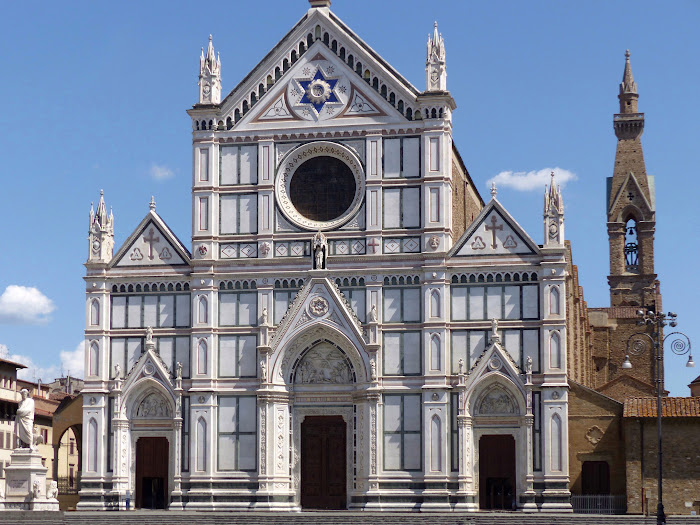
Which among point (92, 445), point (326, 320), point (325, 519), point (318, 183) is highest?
point (318, 183)

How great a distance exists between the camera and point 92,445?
162ft

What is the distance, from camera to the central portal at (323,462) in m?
48.5

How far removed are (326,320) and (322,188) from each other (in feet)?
17.8

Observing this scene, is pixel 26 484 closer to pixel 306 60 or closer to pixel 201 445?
pixel 201 445

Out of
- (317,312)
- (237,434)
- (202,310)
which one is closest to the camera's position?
(317,312)

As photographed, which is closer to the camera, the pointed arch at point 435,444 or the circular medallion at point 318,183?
the pointed arch at point 435,444

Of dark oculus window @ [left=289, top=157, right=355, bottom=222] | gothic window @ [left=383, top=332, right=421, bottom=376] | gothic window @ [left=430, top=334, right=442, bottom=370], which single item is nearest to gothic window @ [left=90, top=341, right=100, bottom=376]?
dark oculus window @ [left=289, top=157, right=355, bottom=222]

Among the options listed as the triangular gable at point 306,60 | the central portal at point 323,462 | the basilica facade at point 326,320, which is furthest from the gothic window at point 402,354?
the triangular gable at point 306,60

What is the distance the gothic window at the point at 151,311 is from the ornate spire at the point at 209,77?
8084 mm

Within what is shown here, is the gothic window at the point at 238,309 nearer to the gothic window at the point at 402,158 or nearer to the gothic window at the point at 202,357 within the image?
the gothic window at the point at 202,357

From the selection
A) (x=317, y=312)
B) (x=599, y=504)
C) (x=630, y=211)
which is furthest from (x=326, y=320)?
(x=630, y=211)

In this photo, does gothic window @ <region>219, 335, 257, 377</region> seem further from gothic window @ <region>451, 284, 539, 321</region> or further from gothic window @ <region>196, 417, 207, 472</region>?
gothic window @ <region>451, 284, 539, 321</region>

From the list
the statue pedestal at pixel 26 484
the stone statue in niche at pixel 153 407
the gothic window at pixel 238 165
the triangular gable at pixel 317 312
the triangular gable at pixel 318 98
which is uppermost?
the triangular gable at pixel 318 98

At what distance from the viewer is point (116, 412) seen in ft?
162
